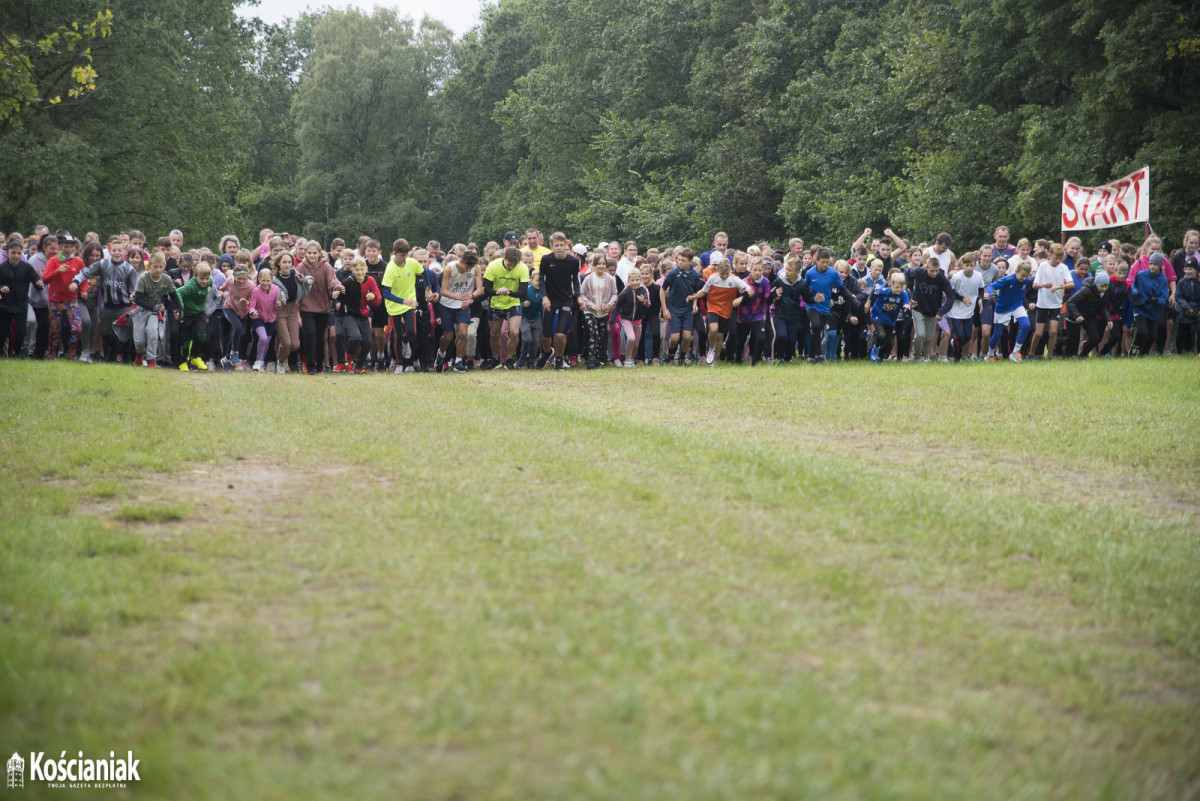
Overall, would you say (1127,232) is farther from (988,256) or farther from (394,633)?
(394,633)

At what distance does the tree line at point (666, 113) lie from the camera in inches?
1031

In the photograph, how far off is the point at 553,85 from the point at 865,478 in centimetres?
4815

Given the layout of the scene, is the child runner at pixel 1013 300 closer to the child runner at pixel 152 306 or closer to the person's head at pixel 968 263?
the person's head at pixel 968 263

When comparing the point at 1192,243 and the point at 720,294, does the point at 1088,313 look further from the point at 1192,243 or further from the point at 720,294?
the point at 720,294

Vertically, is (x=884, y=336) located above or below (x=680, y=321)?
below

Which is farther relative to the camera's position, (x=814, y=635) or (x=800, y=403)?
(x=800, y=403)

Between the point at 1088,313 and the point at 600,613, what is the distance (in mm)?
17432

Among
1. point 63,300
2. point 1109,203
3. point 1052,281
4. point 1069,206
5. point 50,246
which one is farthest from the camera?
point 1069,206

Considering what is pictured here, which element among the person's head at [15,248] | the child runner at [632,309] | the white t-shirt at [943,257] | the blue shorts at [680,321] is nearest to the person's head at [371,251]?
the child runner at [632,309]

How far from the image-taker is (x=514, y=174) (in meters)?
63.6

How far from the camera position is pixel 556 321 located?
18.4 m

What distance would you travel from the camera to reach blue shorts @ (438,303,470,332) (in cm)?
1802

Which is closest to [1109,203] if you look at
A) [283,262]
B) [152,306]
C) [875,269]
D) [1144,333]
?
[1144,333]

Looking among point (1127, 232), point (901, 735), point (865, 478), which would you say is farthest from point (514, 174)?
point (901, 735)
